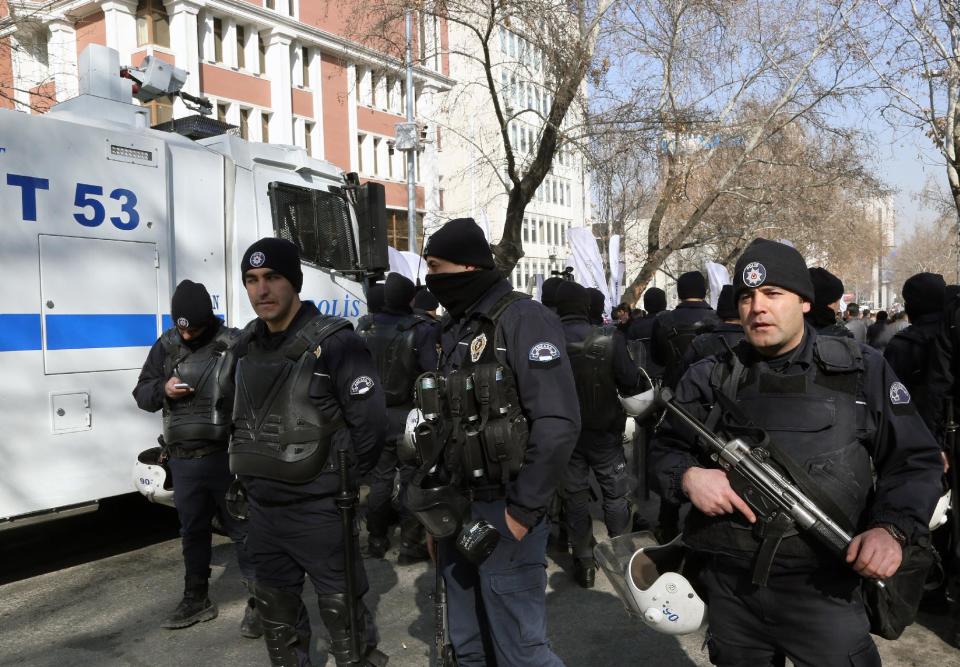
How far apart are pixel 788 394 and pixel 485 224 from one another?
942 cm

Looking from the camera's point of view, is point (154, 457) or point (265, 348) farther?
point (154, 457)

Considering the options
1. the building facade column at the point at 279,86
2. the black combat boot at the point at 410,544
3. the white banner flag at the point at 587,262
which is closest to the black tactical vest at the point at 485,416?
the black combat boot at the point at 410,544

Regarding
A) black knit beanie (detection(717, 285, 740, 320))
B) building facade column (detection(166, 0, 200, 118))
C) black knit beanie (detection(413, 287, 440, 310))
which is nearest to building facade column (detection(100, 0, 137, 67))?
building facade column (detection(166, 0, 200, 118))

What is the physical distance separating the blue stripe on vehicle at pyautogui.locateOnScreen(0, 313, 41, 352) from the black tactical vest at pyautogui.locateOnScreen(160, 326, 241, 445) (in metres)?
0.88

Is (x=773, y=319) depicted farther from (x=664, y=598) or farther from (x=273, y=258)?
(x=273, y=258)

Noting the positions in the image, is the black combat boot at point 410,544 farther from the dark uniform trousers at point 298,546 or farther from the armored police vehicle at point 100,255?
the dark uniform trousers at point 298,546

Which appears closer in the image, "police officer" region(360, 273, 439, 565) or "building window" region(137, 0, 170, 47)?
"police officer" region(360, 273, 439, 565)

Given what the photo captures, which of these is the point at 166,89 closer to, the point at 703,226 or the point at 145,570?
the point at 145,570

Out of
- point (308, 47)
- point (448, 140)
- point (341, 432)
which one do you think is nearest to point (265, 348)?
point (341, 432)

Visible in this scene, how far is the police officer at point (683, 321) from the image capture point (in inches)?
262

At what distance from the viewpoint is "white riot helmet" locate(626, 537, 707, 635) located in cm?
242

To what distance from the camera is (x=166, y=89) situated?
7094 millimetres

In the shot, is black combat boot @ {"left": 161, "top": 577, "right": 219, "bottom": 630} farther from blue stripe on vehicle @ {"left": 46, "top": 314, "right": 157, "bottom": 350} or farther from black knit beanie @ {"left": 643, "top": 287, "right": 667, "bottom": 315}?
black knit beanie @ {"left": 643, "top": 287, "right": 667, "bottom": 315}

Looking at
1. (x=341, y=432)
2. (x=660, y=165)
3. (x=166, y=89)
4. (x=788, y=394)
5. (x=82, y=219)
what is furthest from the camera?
(x=660, y=165)
